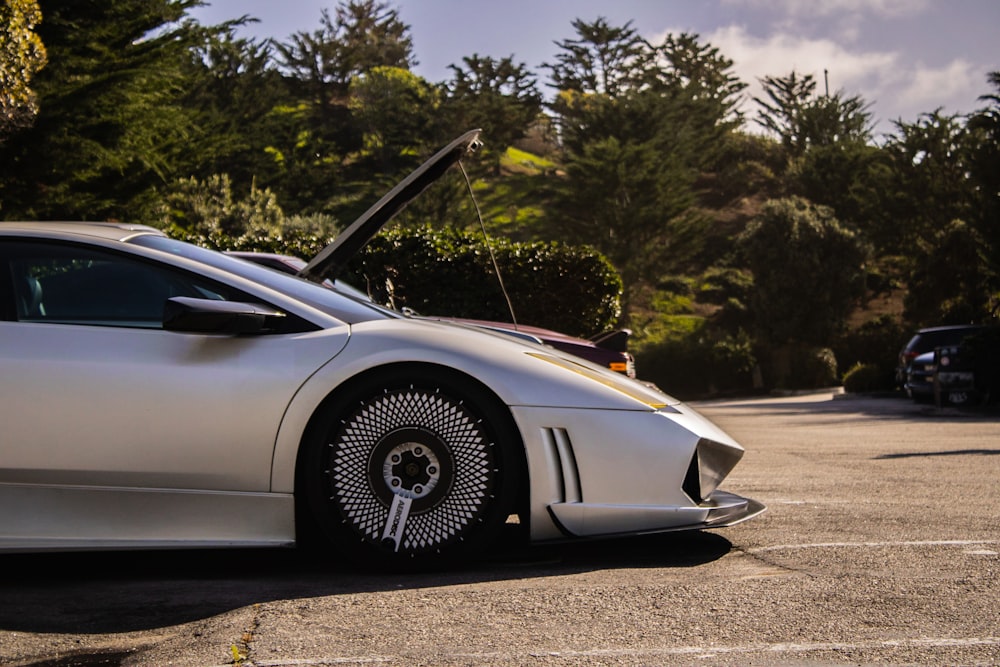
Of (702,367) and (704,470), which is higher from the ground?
(704,470)

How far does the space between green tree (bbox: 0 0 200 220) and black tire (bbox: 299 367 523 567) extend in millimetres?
18259

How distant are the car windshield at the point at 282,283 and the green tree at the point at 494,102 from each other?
212 feet

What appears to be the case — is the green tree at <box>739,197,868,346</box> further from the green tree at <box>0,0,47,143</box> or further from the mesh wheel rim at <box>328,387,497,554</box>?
the mesh wheel rim at <box>328,387,497,554</box>

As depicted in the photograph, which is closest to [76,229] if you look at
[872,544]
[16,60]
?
[872,544]

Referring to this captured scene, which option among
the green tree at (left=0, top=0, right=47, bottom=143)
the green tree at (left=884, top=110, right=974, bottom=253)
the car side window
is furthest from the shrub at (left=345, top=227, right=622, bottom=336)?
the green tree at (left=884, top=110, right=974, bottom=253)

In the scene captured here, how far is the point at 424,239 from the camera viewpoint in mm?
16422

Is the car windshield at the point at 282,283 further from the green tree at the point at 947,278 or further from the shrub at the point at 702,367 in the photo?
the green tree at the point at 947,278

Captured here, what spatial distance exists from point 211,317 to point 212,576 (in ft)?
2.91

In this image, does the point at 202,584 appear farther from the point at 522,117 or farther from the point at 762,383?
the point at 522,117

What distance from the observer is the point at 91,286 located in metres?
3.97

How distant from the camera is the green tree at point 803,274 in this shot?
41438 millimetres

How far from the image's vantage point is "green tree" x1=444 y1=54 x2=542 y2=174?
7200cm

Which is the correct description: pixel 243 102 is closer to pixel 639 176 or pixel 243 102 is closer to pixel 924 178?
pixel 639 176

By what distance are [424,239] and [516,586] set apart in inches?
520
